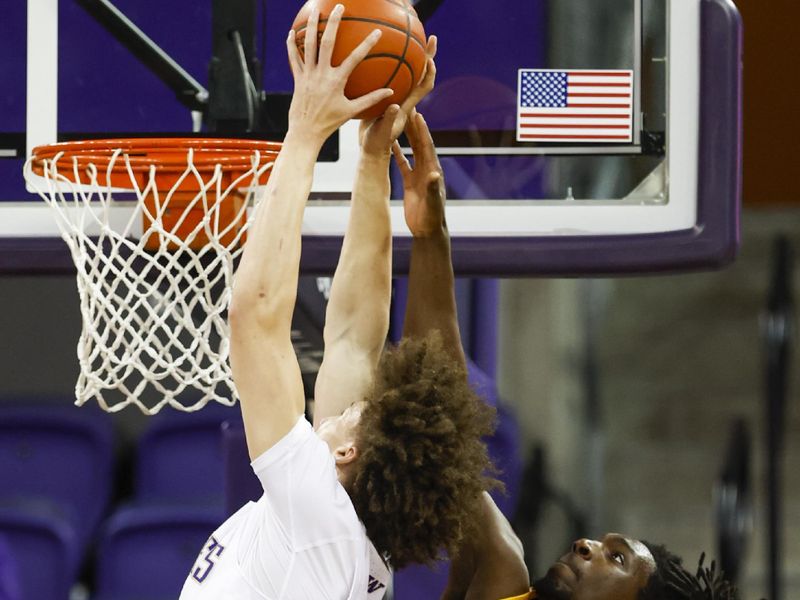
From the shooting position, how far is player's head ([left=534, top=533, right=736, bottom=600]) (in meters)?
2.10

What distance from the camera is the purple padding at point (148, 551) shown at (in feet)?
12.9

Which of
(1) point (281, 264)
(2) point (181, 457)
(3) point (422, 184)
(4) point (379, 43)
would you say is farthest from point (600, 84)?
(2) point (181, 457)

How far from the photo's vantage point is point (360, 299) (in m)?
2.08

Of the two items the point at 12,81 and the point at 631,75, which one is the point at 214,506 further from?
the point at 631,75

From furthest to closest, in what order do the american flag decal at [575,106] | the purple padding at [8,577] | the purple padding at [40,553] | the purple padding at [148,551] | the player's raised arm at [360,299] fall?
the purple padding at [148,551], the purple padding at [40,553], the purple padding at [8,577], the american flag decal at [575,106], the player's raised arm at [360,299]

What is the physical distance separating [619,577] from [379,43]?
0.97 meters

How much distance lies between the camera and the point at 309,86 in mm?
1647

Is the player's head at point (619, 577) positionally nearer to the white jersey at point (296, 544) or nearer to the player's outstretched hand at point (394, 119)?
the white jersey at point (296, 544)

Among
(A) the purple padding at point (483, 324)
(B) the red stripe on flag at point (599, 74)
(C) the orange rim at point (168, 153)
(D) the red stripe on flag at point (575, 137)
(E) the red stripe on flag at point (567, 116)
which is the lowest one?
(A) the purple padding at point (483, 324)

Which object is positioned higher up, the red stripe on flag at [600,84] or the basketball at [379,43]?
the red stripe on flag at [600,84]

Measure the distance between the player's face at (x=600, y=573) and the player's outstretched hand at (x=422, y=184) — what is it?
1.95 feet

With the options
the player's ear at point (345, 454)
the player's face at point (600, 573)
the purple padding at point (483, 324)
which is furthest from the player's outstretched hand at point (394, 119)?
the purple padding at point (483, 324)

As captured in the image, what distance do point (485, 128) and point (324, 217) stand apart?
1.15 feet

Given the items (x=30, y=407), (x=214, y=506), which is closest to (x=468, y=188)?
(x=214, y=506)
